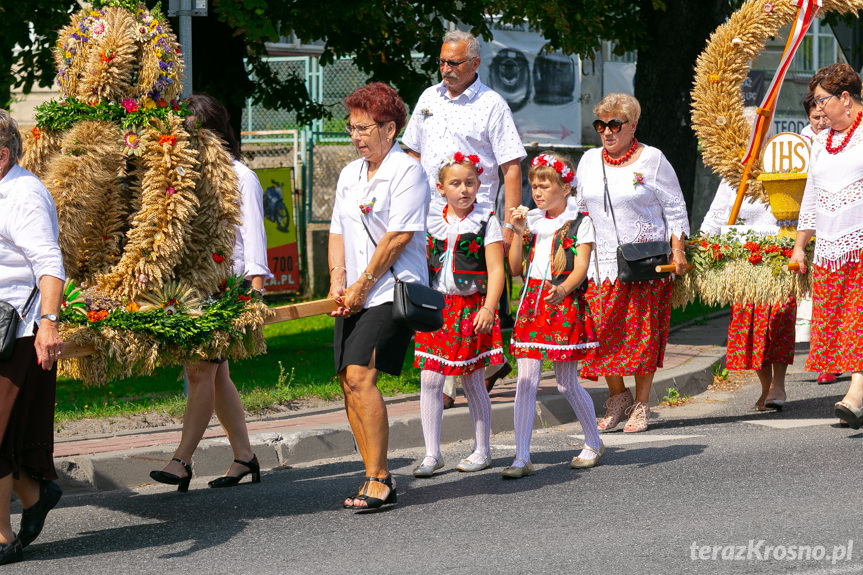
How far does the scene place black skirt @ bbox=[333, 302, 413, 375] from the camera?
18.9 feet

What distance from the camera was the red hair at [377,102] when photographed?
5.89m

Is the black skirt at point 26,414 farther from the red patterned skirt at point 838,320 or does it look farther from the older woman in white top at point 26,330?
the red patterned skirt at point 838,320

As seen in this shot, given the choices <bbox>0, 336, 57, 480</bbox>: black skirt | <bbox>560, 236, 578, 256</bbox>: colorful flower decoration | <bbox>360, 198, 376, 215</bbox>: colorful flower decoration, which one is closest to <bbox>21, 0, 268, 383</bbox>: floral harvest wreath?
<bbox>0, 336, 57, 480</bbox>: black skirt

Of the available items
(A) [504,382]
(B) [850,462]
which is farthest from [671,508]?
(A) [504,382]

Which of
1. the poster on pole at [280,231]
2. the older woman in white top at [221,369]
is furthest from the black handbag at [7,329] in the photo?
the poster on pole at [280,231]

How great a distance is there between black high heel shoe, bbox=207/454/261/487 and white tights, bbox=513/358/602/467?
4.50ft

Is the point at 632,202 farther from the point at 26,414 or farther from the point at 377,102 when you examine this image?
the point at 26,414

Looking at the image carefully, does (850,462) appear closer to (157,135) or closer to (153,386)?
(157,135)

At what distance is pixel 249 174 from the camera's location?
6430mm

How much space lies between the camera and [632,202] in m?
7.71

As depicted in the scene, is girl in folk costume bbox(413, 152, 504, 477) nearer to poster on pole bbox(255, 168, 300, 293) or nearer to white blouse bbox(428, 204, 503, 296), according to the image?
white blouse bbox(428, 204, 503, 296)

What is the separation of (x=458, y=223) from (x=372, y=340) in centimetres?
111

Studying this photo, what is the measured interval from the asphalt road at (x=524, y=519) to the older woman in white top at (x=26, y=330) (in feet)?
1.05

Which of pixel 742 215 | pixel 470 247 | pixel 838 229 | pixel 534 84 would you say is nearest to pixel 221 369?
pixel 470 247
